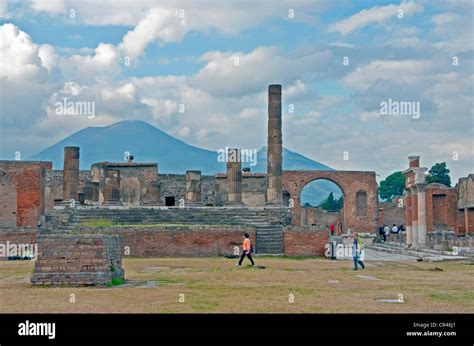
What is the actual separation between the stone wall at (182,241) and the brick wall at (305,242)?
194cm

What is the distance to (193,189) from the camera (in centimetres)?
3875

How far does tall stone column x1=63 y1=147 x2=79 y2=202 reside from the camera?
35469mm

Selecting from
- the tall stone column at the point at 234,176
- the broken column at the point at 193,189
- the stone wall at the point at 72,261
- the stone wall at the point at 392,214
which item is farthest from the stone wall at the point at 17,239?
the stone wall at the point at 392,214

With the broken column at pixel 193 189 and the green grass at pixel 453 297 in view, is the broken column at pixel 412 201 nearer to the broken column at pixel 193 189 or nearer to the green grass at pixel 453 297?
the broken column at pixel 193 189

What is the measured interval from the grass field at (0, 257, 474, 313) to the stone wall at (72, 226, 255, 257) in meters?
3.71

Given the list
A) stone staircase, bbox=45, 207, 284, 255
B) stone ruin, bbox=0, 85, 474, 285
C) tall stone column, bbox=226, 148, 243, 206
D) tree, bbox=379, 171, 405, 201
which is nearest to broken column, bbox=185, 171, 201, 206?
stone ruin, bbox=0, 85, 474, 285

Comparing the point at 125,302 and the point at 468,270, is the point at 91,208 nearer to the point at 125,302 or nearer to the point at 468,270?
the point at 468,270

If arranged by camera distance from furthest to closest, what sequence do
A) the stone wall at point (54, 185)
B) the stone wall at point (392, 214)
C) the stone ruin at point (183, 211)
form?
the stone wall at point (392, 214) < the stone wall at point (54, 185) < the stone ruin at point (183, 211)

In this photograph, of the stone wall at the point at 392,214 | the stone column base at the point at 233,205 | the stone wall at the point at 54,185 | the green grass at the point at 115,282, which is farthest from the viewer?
the stone wall at the point at 392,214

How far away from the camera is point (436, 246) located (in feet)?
113

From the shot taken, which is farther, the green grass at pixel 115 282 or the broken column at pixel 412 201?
the broken column at pixel 412 201

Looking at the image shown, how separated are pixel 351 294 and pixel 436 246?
68.7 ft

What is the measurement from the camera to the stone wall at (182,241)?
26.7m

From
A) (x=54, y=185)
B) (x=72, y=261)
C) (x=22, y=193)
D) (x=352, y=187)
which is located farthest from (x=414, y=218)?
(x=72, y=261)
